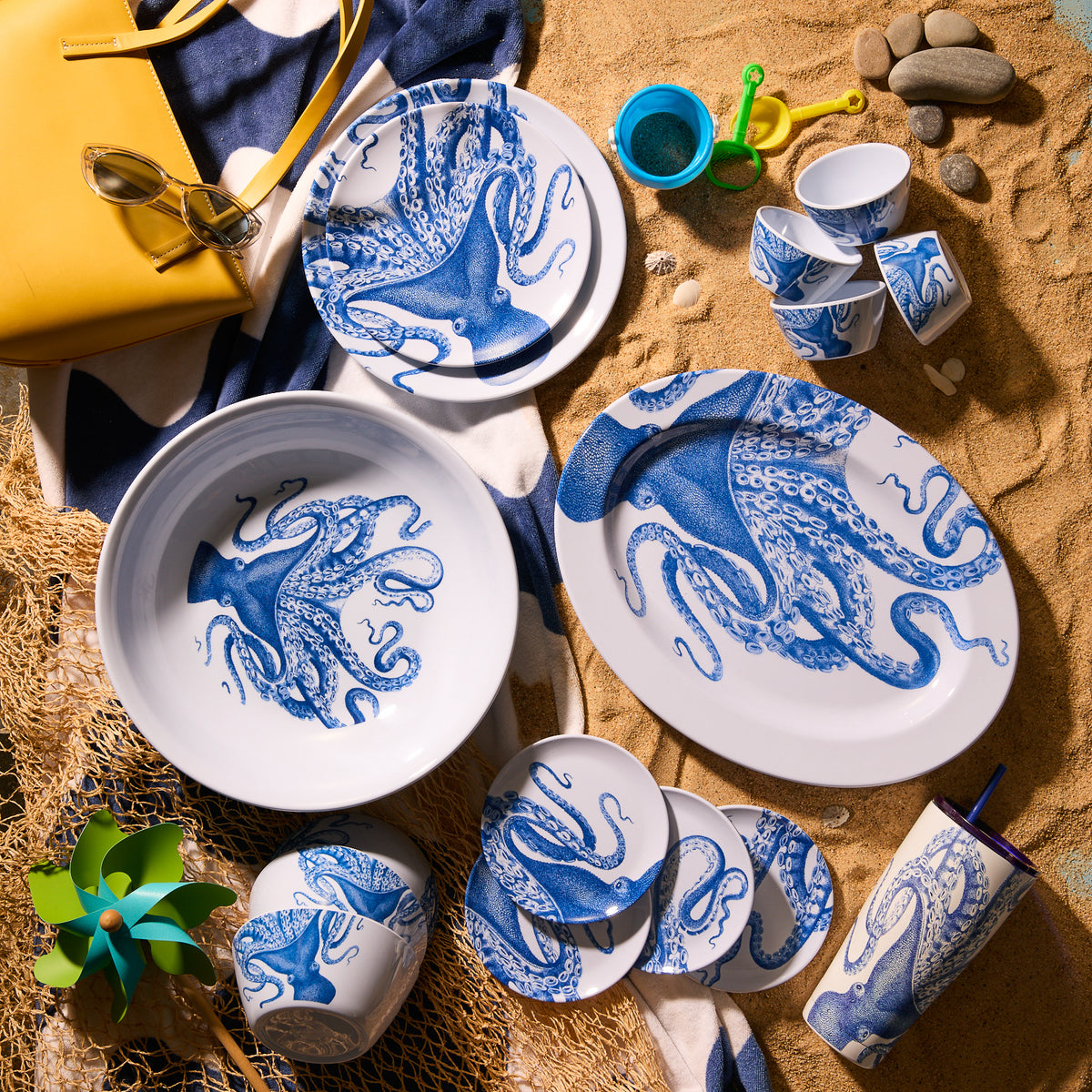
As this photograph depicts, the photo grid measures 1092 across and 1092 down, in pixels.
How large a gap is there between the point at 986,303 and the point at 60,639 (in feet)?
4.55

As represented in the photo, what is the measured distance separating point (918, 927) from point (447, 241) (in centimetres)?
109

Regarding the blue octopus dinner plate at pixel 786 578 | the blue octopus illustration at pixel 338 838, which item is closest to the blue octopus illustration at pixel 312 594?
the blue octopus illustration at pixel 338 838

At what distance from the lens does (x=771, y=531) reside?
1.01 metres

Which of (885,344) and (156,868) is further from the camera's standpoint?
(885,344)

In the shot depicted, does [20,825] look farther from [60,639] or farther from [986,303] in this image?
[986,303]

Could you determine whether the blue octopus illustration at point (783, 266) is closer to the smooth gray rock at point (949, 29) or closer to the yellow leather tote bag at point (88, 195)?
the smooth gray rock at point (949, 29)

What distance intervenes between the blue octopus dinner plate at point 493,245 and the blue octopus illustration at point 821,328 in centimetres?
24

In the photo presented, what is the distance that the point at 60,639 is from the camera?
103 centimetres

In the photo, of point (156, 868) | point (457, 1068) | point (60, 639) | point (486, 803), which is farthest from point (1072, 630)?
point (60, 639)

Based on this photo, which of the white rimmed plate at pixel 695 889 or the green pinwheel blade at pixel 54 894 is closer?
the green pinwheel blade at pixel 54 894

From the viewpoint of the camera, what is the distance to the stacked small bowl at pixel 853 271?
89 cm

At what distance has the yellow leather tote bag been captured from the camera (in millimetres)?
917

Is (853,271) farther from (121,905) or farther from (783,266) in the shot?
(121,905)

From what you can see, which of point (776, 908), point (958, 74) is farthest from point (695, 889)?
point (958, 74)
